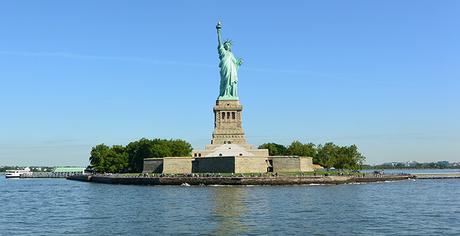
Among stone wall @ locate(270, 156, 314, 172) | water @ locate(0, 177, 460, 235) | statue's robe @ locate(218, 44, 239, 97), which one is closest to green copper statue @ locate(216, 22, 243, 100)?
statue's robe @ locate(218, 44, 239, 97)

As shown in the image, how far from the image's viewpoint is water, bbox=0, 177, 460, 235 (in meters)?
29.6

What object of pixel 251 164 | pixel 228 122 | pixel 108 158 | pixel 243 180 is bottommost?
pixel 243 180

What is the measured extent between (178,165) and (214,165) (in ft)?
18.0

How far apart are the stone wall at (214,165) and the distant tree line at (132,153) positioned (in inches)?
422

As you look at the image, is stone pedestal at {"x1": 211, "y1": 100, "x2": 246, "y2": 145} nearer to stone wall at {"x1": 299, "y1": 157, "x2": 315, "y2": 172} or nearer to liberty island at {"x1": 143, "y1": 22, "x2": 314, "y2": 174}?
liberty island at {"x1": 143, "y1": 22, "x2": 314, "y2": 174}

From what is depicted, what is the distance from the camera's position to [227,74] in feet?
289

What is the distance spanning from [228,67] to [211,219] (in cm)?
5622

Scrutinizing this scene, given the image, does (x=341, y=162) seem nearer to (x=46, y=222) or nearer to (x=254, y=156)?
(x=254, y=156)

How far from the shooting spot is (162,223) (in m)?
32.1

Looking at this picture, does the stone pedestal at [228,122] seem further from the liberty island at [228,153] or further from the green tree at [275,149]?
the green tree at [275,149]

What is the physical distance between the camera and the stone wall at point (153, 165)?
82062mm

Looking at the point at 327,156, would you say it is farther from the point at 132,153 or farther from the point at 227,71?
the point at 132,153

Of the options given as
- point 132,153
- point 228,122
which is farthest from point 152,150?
point 228,122

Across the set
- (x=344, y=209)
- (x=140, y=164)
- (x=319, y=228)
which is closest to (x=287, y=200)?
(x=344, y=209)
